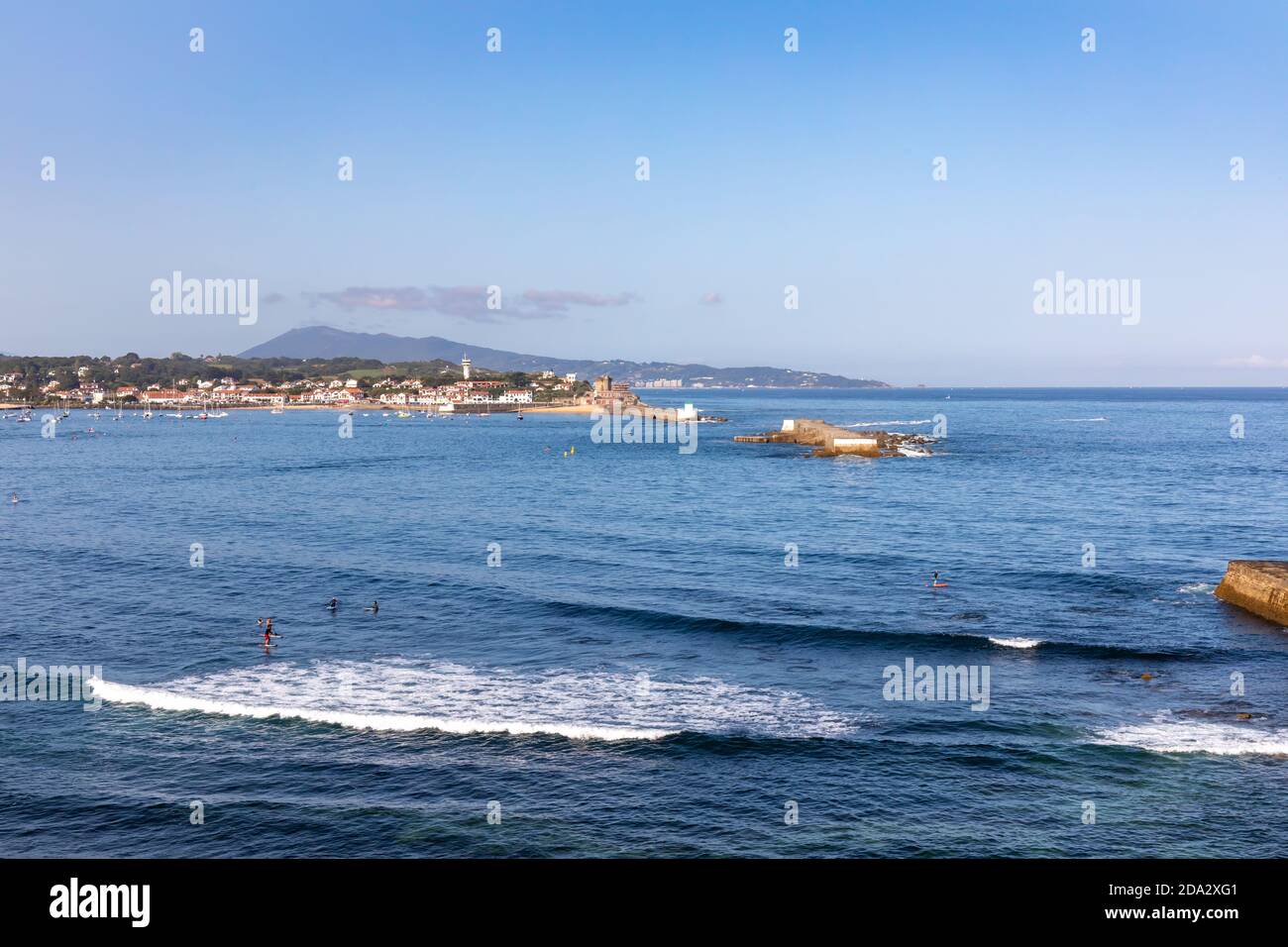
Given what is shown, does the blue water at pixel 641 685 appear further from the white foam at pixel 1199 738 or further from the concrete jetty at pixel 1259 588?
the concrete jetty at pixel 1259 588

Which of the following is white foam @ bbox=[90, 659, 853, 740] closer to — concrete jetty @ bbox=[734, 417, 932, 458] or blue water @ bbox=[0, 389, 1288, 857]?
blue water @ bbox=[0, 389, 1288, 857]

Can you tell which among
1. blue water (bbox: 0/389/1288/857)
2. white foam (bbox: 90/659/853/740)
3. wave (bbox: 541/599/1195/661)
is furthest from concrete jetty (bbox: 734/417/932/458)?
white foam (bbox: 90/659/853/740)

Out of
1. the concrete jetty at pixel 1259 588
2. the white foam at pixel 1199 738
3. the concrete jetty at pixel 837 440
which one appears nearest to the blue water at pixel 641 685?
the white foam at pixel 1199 738

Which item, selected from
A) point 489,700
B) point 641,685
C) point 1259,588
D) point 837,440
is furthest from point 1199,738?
point 837,440

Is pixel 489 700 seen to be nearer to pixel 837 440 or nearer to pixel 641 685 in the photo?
pixel 641 685
